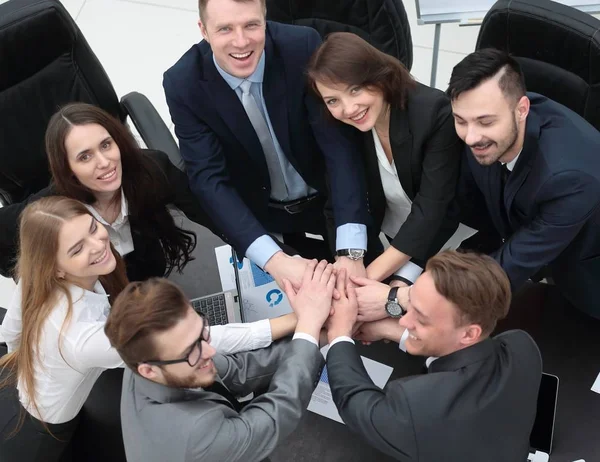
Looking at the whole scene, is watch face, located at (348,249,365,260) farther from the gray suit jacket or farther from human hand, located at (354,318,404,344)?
the gray suit jacket

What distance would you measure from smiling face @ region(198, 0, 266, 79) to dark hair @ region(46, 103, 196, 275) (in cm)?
43

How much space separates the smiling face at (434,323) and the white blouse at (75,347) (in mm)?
445

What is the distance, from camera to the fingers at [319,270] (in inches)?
73.4

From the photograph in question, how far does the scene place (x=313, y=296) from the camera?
1.77 meters

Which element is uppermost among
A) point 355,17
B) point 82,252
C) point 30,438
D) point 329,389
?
point 355,17

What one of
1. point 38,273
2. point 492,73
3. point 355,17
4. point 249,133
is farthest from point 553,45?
point 38,273

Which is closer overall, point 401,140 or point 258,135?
point 401,140

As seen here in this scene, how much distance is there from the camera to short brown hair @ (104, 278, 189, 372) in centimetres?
130

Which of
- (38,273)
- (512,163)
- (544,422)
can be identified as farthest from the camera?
(512,163)

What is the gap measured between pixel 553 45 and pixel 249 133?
980 millimetres

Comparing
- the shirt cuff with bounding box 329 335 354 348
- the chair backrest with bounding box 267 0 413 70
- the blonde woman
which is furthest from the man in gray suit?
the chair backrest with bounding box 267 0 413 70

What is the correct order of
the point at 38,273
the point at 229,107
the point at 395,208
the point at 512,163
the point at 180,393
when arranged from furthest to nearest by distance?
the point at 395,208
the point at 229,107
the point at 512,163
the point at 38,273
the point at 180,393

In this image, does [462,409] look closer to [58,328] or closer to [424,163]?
[424,163]

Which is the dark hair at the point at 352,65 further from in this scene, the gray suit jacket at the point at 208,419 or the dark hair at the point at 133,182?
the gray suit jacket at the point at 208,419
